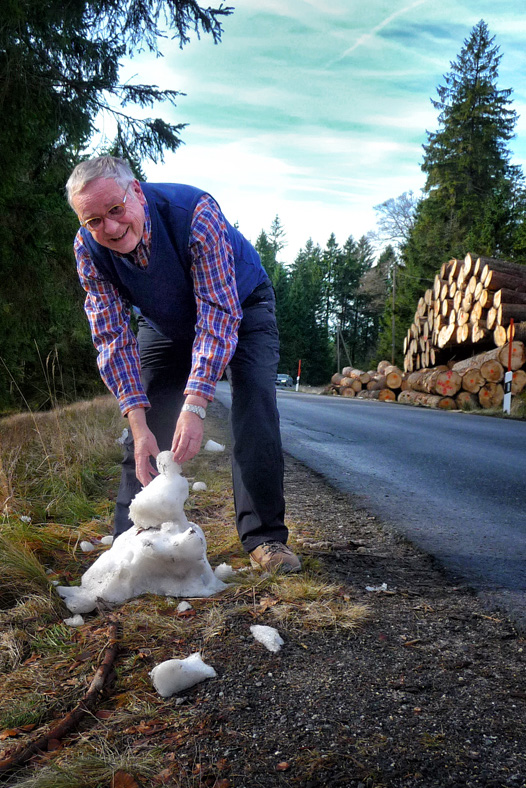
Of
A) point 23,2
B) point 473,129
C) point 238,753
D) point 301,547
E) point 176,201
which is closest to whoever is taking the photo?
point 238,753

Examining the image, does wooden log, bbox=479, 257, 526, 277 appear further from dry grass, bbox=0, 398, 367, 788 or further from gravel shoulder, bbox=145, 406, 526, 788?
gravel shoulder, bbox=145, 406, 526, 788

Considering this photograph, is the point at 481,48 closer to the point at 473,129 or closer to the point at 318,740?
the point at 473,129

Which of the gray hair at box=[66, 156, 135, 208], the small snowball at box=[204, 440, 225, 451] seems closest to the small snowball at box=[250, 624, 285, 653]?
the gray hair at box=[66, 156, 135, 208]

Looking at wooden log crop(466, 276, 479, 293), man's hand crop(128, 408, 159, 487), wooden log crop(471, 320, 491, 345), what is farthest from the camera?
wooden log crop(466, 276, 479, 293)

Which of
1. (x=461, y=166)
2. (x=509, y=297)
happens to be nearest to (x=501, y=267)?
(x=509, y=297)

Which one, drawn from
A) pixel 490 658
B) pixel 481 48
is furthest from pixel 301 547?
pixel 481 48

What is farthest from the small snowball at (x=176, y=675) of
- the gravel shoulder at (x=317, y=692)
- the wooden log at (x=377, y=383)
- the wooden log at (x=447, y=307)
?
the wooden log at (x=377, y=383)

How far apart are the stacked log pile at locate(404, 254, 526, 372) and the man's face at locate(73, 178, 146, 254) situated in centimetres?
1075

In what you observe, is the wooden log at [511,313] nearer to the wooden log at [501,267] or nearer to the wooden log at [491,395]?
the wooden log at [501,267]

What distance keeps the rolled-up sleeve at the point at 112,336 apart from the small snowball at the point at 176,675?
1070mm

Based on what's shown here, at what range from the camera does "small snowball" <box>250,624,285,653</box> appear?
1.71 metres

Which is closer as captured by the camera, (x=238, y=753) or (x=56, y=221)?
(x=238, y=753)

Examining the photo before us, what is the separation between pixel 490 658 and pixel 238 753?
78 centimetres

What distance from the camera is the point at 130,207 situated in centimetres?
208
